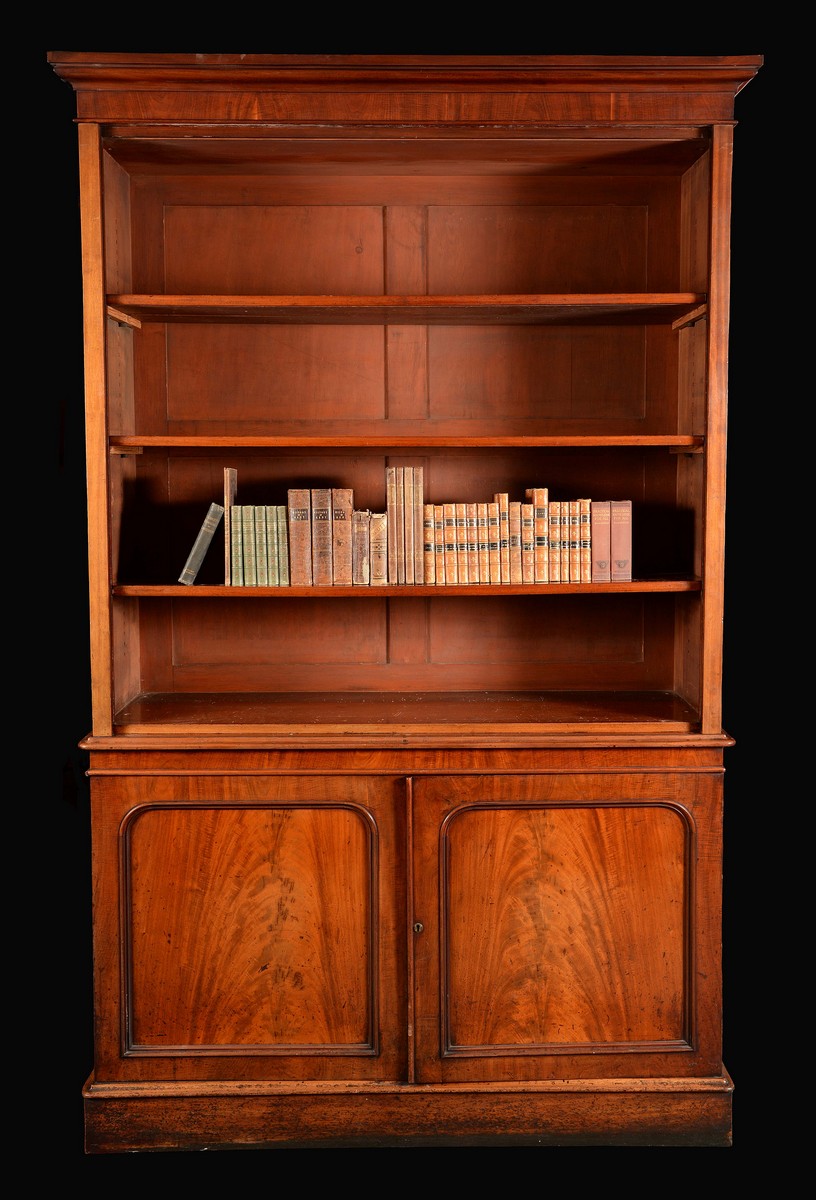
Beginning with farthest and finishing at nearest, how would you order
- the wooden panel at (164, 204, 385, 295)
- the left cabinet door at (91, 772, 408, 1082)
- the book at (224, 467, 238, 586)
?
the wooden panel at (164, 204, 385, 295)
the book at (224, 467, 238, 586)
the left cabinet door at (91, 772, 408, 1082)

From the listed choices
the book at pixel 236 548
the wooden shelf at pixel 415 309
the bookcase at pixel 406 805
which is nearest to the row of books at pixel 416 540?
the book at pixel 236 548

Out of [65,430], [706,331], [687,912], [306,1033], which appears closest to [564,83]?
[706,331]

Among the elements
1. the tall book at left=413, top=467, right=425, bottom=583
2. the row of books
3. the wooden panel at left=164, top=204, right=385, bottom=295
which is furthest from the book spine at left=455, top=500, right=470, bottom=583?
the wooden panel at left=164, top=204, right=385, bottom=295

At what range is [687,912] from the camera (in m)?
3.38

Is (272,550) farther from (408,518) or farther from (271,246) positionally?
(271,246)

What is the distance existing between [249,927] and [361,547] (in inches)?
44.8

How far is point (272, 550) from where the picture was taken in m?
3.47

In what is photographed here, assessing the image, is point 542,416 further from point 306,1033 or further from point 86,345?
point 306,1033

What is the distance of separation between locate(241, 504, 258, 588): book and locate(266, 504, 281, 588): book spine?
1.7 inches

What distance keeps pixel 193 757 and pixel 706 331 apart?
1.88 metres

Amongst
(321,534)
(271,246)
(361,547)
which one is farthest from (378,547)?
(271,246)

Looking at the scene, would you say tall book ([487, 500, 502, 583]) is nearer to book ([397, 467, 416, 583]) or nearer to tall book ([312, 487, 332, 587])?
book ([397, 467, 416, 583])

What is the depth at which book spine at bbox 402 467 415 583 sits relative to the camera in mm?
3461

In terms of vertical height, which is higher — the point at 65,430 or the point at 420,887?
the point at 65,430
